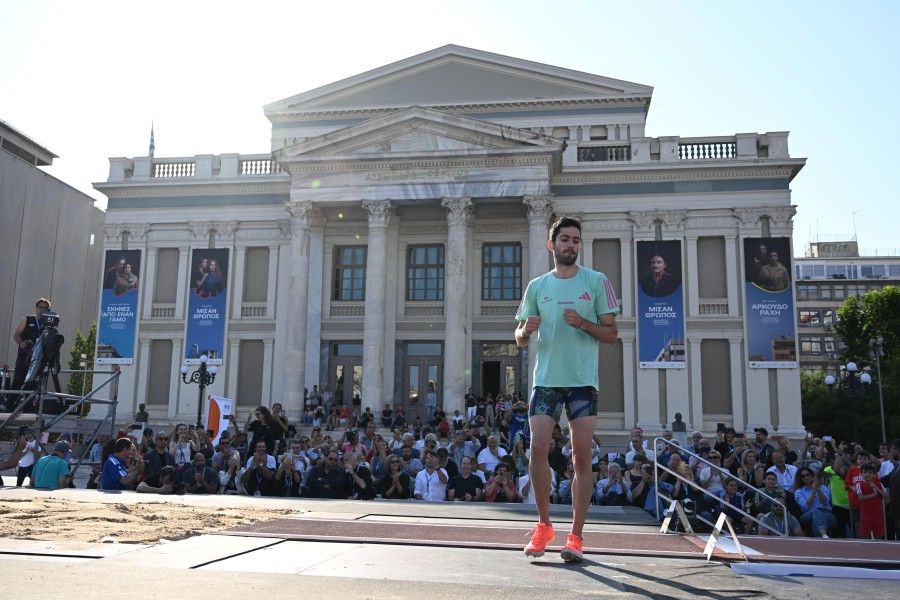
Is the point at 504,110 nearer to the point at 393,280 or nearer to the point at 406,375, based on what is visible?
the point at 393,280

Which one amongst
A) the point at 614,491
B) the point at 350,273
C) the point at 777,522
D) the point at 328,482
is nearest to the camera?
the point at 777,522

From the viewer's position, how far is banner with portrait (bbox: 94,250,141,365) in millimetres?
33031

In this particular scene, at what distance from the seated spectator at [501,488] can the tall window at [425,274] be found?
19439 millimetres

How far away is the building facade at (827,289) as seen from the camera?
310ft

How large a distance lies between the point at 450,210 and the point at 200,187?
11.2m

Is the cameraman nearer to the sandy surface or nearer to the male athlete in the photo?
the sandy surface

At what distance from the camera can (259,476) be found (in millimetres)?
13672

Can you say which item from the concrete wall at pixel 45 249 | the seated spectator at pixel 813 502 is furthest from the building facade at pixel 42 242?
the seated spectator at pixel 813 502

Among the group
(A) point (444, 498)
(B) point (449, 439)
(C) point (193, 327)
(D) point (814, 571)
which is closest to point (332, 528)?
(D) point (814, 571)

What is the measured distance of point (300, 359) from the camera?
30781 mm

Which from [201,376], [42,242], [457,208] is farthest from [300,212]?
[42,242]

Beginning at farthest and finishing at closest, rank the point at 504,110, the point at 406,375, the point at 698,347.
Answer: the point at 504,110
the point at 406,375
the point at 698,347

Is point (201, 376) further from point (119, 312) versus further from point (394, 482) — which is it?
point (394, 482)

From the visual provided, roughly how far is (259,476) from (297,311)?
17.7 meters
